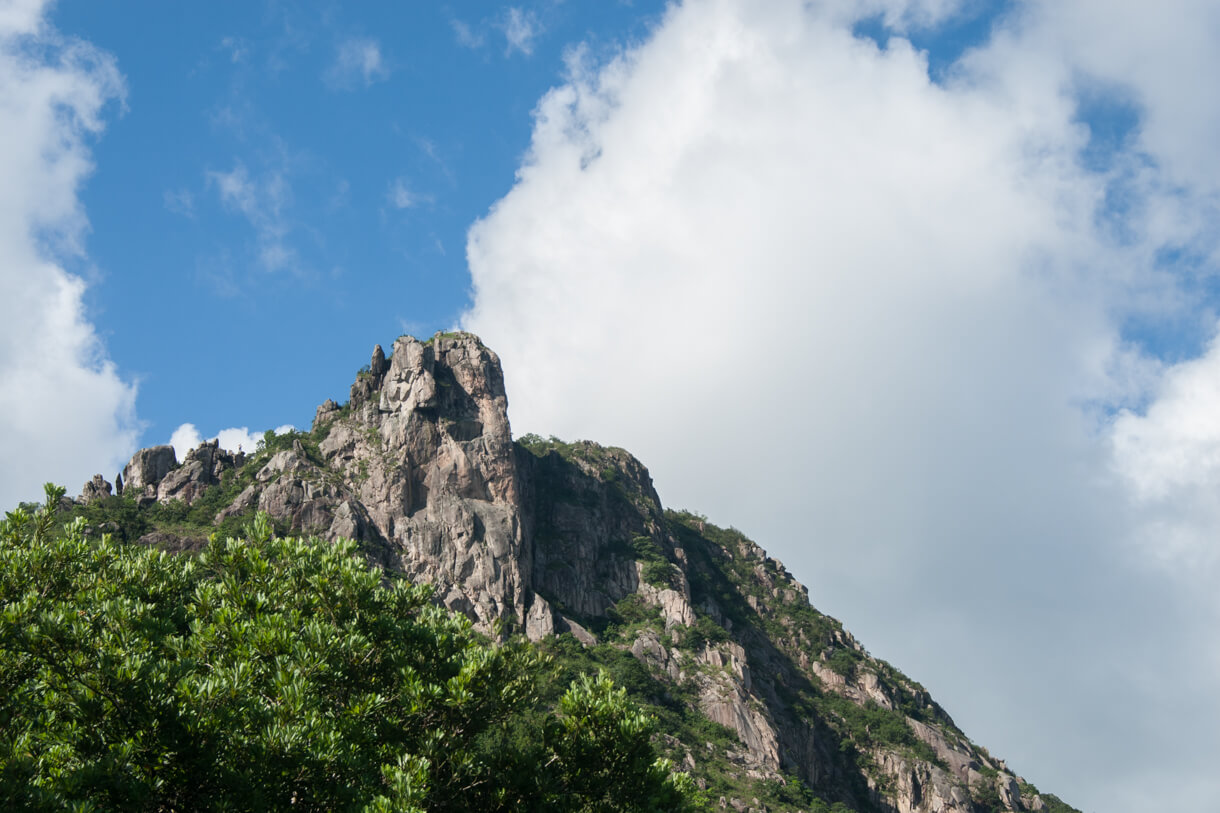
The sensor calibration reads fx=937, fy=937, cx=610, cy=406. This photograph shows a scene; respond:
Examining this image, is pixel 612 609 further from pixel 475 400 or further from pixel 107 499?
pixel 107 499

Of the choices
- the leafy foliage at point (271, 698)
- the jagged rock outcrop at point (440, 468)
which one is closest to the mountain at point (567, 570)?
the jagged rock outcrop at point (440, 468)

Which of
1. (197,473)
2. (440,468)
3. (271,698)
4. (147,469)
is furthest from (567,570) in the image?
(271,698)

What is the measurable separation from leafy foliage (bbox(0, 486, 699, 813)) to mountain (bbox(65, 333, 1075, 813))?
2389 inches

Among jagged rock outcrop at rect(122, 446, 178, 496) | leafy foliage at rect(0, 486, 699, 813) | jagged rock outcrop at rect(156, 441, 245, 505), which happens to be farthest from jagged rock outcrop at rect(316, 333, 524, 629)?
leafy foliage at rect(0, 486, 699, 813)

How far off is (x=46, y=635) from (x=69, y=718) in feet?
7.31

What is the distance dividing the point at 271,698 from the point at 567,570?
96.8 m

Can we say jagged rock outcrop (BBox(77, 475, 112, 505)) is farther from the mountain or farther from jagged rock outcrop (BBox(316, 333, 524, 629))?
jagged rock outcrop (BBox(316, 333, 524, 629))

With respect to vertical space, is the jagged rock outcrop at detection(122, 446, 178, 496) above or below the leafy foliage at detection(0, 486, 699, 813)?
above

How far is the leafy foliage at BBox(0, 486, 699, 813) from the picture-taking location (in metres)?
20.3

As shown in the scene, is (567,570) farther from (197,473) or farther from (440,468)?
(197,473)

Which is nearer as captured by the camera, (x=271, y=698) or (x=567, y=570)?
(x=271, y=698)

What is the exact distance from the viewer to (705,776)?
281ft

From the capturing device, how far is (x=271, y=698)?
23.2 metres

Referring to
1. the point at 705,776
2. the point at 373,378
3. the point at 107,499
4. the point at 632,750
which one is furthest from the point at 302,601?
the point at 373,378
